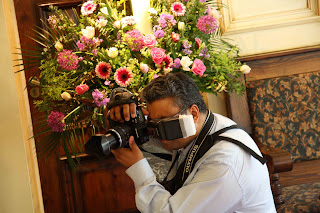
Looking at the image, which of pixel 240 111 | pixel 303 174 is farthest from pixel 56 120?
pixel 303 174

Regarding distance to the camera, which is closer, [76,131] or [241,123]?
[76,131]

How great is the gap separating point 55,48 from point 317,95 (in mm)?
1393

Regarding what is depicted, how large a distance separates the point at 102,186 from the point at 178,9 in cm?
122

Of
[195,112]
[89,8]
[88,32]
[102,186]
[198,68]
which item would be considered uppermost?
[89,8]

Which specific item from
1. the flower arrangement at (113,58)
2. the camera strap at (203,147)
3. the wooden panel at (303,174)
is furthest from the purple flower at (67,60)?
the wooden panel at (303,174)

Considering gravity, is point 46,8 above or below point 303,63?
above

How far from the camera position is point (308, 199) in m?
1.97

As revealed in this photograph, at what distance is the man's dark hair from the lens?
151cm

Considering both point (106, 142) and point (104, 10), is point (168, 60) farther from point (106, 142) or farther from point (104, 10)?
point (106, 142)

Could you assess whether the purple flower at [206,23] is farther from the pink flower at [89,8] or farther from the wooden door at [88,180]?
the wooden door at [88,180]

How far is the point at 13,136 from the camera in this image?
2719mm

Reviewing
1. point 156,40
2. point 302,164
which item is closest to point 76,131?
point 156,40

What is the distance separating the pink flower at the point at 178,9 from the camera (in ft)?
6.61

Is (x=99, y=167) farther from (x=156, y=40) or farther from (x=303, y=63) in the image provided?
(x=303, y=63)
